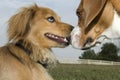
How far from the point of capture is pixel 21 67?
988 cm

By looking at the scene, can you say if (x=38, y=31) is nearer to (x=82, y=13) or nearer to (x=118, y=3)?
(x=82, y=13)

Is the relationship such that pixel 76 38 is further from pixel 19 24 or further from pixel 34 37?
pixel 19 24

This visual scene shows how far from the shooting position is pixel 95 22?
8.02 meters

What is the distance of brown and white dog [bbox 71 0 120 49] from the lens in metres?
7.54

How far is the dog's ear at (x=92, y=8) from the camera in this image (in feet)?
24.9

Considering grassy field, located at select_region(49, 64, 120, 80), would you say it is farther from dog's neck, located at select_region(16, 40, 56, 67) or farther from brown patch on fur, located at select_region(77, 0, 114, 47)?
brown patch on fur, located at select_region(77, 0, 114, 47)

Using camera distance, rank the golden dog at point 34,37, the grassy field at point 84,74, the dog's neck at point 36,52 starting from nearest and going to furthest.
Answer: the golden dog at point 34,37
the dog's neck at point 36,52
the grassy field at point 84,74

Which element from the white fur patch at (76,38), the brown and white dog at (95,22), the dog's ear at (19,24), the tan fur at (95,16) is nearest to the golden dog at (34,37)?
the dog's ear at (19,24)

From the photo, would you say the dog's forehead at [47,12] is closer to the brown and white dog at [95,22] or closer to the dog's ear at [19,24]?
the dog's ear at [19,24]

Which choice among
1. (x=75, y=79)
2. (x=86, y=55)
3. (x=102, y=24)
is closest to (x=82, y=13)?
(x=102, y=24)

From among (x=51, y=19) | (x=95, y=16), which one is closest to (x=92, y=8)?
(x=95, y=16)

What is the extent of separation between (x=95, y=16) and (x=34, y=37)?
110 inches

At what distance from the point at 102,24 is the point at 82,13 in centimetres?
47

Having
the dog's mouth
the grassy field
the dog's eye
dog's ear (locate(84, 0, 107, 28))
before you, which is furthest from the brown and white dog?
the grassy field
